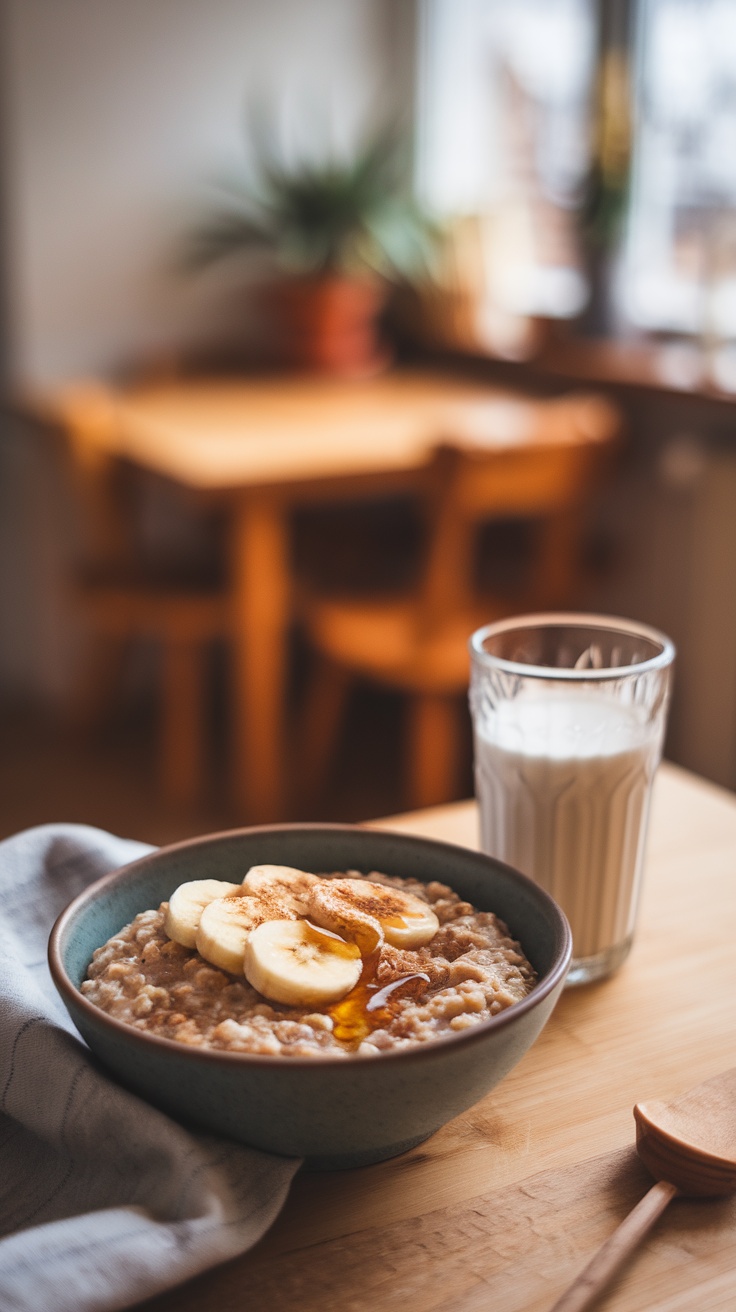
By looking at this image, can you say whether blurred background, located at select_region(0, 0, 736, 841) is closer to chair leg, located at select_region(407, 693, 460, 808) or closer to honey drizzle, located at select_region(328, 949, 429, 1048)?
chair leg, located at select_region(407, 693, 460, 808)

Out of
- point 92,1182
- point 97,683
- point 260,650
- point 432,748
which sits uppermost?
point 92,1182

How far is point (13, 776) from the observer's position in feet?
9.56

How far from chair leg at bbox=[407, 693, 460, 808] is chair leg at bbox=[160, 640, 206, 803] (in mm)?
525

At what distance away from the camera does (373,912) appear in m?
0.67

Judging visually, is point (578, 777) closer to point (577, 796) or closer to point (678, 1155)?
point (577, 796)

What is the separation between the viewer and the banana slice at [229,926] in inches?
24.4

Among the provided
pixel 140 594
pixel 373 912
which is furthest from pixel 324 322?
pixel 373 912

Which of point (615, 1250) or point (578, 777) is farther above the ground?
point (578, 777)

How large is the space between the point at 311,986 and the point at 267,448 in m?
1.84

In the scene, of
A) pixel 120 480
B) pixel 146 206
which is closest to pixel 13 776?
pixel 120 480

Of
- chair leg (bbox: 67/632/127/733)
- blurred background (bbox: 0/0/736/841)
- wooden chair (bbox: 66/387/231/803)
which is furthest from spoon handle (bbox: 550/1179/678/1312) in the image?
chair leg (bbox: 67/632/127/733)

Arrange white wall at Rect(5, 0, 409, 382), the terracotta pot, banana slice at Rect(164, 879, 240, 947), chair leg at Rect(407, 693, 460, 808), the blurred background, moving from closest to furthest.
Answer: banana slice at Rect(164, 879, 240, 947)
chair leg at Rect(407, 693, 460, 808)
the blurred background
white wall at Rect(5, 0, 409, 382)
the terracotta pot

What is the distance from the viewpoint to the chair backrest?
2.11 metres

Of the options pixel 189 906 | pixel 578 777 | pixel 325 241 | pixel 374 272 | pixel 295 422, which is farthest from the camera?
pixel 374 272
